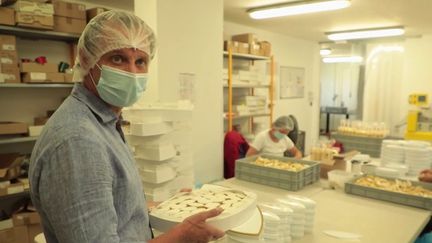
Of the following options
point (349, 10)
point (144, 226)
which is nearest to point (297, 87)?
point (349, 10)

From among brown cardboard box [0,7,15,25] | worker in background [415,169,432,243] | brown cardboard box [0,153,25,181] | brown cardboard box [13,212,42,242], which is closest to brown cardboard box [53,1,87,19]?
brown cardboard box [0,7,15,25]

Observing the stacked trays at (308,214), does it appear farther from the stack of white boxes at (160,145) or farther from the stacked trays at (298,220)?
the stack of white boxes at (160,145)

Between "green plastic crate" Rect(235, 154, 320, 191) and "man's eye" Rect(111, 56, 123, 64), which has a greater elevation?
"man's eye" Rect(111, 56, 123, 64)

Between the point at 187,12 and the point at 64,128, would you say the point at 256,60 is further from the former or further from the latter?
the point at 64,128

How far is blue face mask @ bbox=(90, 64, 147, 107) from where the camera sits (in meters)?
0.95

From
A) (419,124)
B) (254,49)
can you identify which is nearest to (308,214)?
(254,49)

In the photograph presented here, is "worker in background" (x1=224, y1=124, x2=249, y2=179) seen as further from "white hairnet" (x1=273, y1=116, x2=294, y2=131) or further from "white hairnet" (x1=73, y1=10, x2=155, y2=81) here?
"white hairnet" (x1=73, y1=10, x2=155, y2=81)

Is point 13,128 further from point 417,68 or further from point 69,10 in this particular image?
point 417,68

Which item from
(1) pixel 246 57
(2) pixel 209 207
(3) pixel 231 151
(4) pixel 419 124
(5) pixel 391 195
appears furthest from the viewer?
(4) pixel 419 124

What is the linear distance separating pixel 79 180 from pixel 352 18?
4658mm

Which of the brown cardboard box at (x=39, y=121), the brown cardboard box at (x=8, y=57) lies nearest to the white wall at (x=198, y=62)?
the brown cardboard box at (x=8, y=57)

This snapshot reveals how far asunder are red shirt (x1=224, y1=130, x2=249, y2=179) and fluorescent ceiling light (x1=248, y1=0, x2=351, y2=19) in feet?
5.21

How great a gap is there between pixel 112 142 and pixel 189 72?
2.07 m

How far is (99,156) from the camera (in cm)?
79
